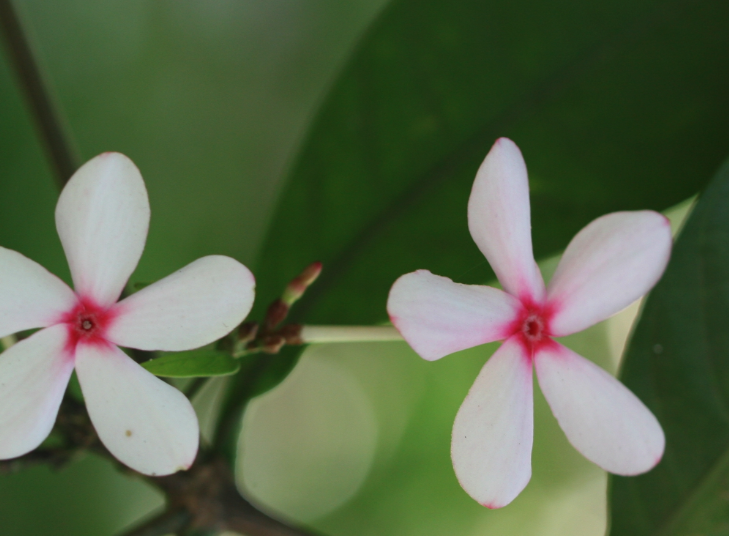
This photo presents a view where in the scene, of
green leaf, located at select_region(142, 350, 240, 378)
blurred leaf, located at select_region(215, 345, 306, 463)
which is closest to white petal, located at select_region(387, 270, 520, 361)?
green leaf, located at select_region(142, 350, 240, 378)

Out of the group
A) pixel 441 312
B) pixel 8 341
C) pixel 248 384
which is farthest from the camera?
pixel 248 384

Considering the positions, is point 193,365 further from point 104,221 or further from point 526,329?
point 526,329

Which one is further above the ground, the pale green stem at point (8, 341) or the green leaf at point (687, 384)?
the pale green stem at point (8, 341)

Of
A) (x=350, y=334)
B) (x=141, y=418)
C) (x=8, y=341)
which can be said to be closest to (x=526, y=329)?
(x=350, y=334)

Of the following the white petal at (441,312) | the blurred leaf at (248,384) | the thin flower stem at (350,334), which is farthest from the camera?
the blurred leaf at (248,384)

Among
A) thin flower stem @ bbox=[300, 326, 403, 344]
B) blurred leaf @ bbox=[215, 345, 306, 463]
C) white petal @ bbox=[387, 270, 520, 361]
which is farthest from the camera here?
blurred leaf @ bbox=[215, 345, 306, 463]

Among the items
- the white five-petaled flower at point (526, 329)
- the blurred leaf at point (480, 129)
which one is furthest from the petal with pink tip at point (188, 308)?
the blurred leaf at point (480, 129)

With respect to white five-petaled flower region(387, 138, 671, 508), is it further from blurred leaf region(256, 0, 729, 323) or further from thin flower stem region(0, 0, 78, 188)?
thin flower stem region(0, 0, 78, 188)

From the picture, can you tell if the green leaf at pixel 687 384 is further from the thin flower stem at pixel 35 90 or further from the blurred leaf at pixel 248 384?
the thin flower stem at pixel 35 90

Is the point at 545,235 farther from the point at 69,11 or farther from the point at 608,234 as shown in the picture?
the point at 69,11
